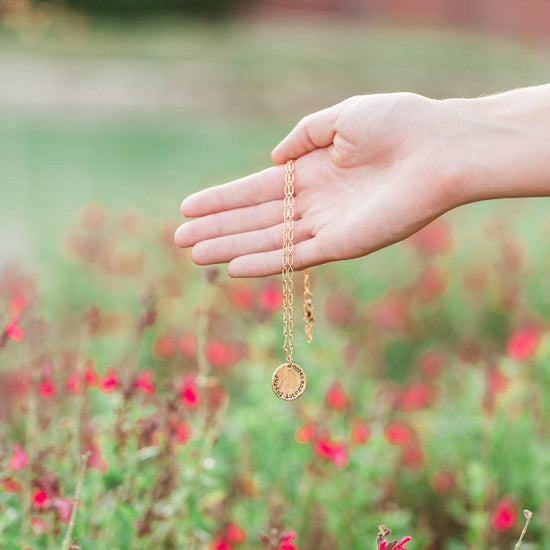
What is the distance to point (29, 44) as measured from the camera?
16891mm

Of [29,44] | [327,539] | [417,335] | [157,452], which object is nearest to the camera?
[157,452]

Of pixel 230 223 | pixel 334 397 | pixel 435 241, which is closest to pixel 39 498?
pixel 230 223

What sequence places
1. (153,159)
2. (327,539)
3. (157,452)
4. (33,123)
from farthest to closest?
(33,123) → (153,159) → (327,539) → (157,452)

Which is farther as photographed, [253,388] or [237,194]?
[253,388]

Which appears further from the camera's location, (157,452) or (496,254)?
(496,254)

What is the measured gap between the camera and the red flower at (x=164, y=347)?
3.79 meters

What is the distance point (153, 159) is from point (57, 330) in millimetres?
6530

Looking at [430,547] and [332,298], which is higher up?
[332,298]

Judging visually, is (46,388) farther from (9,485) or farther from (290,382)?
(290,382)

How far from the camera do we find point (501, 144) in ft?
7.72

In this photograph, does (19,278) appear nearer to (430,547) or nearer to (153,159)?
(430,547)

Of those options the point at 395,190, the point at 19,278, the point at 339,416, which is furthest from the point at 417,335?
the point at 395,190

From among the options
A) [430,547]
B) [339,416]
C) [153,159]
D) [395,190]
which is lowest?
[430,547]

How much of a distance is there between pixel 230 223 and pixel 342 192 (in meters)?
0.34
